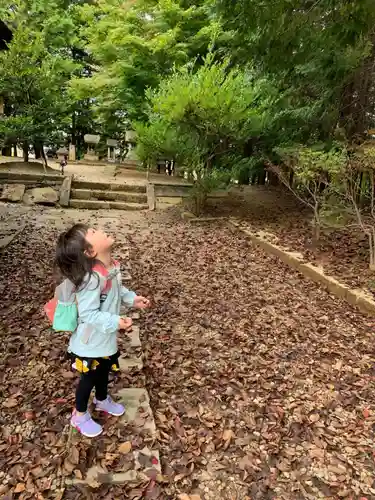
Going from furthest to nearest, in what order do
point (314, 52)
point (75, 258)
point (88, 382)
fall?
point (314, 52)
point (88, 382)
point (75, 258)

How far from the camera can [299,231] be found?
7137mm

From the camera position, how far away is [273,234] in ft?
23.0

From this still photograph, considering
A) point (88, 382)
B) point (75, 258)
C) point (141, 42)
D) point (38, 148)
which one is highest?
point (141, 42)

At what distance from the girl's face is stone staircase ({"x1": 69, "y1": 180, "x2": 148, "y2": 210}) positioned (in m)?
8.04

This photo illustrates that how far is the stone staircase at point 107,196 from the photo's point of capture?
9711mm

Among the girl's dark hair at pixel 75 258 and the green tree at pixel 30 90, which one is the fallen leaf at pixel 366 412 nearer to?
the girl's dark hair at pixel 75 258

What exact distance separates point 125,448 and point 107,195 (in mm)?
8831

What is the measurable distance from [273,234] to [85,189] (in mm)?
5935

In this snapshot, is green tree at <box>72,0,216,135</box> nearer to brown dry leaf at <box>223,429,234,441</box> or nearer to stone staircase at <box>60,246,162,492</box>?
stone staircase at <box>60,246,162,492</box>

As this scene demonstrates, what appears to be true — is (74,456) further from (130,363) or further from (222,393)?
(222,393)

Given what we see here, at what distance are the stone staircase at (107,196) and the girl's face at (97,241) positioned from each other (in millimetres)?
8038

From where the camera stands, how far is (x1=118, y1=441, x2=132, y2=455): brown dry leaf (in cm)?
208

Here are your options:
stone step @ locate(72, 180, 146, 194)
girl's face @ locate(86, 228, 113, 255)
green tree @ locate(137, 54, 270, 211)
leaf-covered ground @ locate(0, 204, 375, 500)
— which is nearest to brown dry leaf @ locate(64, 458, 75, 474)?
leaf-covered ground @ locate(0, 204, 375, 500)

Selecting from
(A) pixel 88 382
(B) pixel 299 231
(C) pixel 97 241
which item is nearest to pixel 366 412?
(A) pixel 88 382
